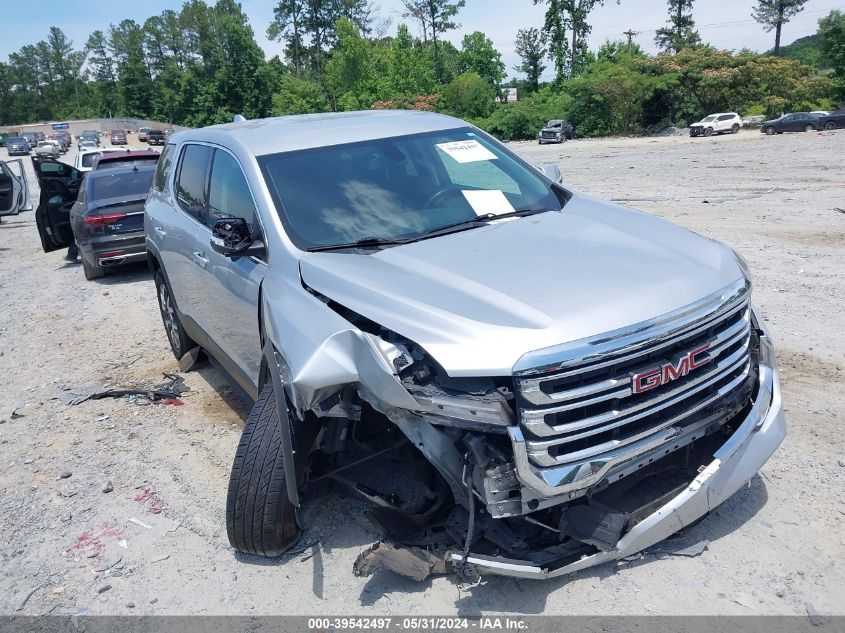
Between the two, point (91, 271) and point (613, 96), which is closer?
point (91, 271)

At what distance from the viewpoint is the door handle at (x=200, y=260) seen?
4.64 m

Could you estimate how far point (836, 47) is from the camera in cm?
4994

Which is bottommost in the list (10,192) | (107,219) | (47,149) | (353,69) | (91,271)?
(47,149)

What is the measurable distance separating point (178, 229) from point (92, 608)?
282cm

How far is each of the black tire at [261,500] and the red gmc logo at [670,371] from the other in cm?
163

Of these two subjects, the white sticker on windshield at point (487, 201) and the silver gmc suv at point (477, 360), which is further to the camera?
the white sticker on windshield at point (487, 201)

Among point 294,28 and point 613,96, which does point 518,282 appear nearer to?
point 613,96

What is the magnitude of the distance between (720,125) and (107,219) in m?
39.0

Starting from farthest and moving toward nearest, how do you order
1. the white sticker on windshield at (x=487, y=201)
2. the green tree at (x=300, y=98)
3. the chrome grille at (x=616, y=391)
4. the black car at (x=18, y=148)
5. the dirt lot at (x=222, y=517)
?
the green tree at (x=300, y=98)
the black car at (x=18, y=148)
the white sticker on windshield at (x=487, y=201)
the dirt lot at (x=222, y=517)
the chrome grille at (x=616, y=391)

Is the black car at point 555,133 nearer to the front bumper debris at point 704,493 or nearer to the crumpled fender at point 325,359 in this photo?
the front bumper debris at point 704,493

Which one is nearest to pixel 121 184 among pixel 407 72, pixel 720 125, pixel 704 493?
pixel 704 493

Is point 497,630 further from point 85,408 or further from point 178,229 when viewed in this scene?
point 85,408

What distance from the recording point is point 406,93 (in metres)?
65.1

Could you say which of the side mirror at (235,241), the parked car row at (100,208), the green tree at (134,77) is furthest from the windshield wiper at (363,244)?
the green tree at (134,77)
